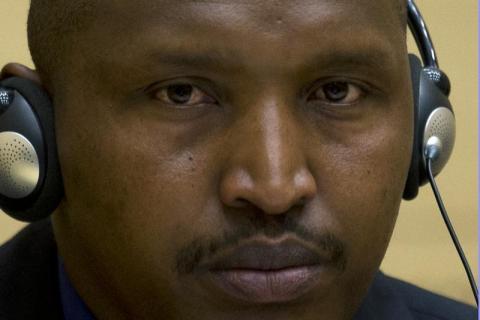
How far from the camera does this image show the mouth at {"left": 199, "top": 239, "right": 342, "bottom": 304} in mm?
1456

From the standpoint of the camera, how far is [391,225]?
1623 millimetres

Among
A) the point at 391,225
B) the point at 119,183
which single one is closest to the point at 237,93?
the point at 119,183

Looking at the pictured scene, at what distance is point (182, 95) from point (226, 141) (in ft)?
0.32

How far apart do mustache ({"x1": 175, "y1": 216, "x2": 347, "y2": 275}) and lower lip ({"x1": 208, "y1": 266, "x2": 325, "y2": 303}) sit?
0.10 ft

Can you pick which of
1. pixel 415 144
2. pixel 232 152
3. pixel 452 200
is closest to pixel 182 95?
pixel 232 152

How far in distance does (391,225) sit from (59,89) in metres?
0.49

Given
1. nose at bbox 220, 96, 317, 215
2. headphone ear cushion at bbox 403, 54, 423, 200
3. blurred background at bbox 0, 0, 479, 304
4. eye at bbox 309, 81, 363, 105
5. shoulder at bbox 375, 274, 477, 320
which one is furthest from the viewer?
blurred background at bbox 0, 0, 479, 304

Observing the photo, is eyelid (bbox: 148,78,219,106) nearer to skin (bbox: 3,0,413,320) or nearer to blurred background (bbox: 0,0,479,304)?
skin (bbox: 3,0,413,320)

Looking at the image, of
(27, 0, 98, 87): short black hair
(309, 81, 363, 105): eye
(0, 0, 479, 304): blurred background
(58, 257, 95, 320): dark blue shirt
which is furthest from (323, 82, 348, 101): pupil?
(0, 0, 479, 304): blurred background

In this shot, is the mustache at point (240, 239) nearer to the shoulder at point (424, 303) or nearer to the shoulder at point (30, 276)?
the shoulder at point (30, 276)

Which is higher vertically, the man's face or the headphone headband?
the headphone headband

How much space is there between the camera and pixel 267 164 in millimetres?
1427

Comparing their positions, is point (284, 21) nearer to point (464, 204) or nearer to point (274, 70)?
point (274, 70)

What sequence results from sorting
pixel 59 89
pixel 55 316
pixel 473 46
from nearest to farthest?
pixel 59 89, pixel 55 316, pixel 473 46
